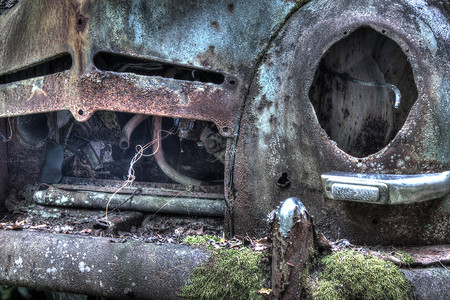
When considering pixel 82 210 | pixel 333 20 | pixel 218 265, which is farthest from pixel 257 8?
pixel 82 210

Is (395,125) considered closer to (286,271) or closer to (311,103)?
(311,103)

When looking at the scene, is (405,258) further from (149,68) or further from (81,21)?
(81,21)

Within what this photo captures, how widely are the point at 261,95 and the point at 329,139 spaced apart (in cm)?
41

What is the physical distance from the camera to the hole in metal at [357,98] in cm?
209

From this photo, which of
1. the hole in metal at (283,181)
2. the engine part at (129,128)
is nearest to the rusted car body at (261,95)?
the hole in metal at (283,181)

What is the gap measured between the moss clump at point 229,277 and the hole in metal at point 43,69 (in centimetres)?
161

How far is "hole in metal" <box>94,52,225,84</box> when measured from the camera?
2.26 metres

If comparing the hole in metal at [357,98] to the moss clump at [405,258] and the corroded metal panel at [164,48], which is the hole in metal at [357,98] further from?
the moss clump at [405,258]

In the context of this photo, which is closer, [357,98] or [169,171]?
[357,98]

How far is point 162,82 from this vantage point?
2.16 metres

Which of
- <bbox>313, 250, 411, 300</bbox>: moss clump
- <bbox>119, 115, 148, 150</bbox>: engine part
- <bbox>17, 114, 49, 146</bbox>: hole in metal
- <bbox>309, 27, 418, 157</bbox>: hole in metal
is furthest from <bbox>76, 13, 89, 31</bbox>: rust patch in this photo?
<bbox>313, 250, 411, 300</bbox>: moss clump

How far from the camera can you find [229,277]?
154 cm

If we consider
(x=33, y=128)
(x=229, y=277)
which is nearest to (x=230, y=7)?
(x=229, y=277)

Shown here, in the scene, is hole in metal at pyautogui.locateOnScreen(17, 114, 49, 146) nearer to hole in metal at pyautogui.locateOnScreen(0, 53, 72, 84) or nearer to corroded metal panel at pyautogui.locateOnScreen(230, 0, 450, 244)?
hole in metal at pyautogui.locateOnScreen(0, 53, 72, 84)
